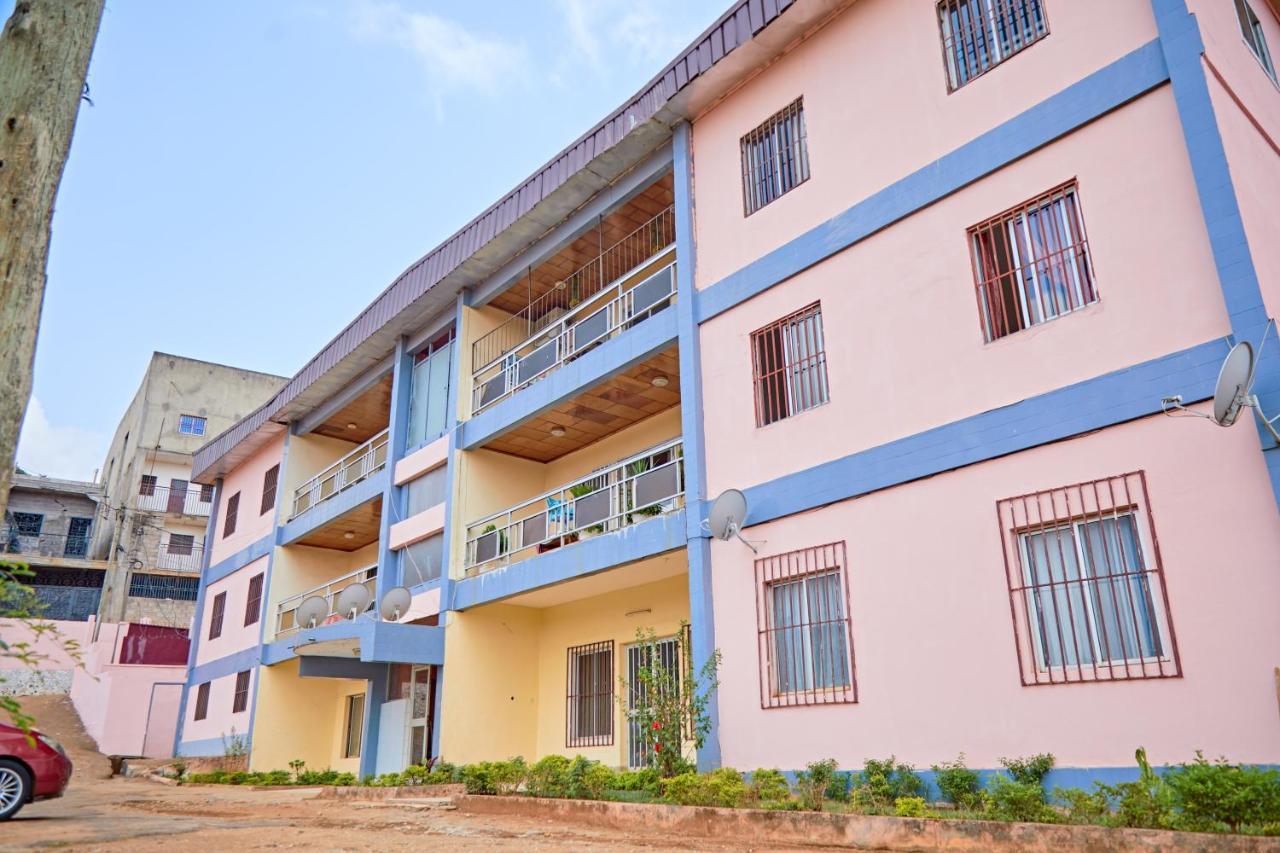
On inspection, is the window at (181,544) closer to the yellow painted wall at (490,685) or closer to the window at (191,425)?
the window at (191,425)

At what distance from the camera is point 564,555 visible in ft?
50.0

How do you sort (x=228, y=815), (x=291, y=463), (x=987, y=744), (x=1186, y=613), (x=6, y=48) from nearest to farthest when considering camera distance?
1. (x=6, y=48)
2. (x=1186, y=613)
3. (x=987, y=744)
4. (x=228, y=815)
5. (x=291, y=463)

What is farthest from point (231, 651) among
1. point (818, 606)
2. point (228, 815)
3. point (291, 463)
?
point (818, 606)

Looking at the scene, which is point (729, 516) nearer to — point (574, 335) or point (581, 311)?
point (574, 335)

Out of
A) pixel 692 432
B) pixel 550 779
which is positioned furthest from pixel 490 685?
pixel 692 432

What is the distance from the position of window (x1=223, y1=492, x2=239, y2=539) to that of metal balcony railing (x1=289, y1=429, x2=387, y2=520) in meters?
4.50

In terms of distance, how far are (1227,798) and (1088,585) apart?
2.41 m

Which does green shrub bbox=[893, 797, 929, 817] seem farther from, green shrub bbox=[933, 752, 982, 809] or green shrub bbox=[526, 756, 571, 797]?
green shrub bbox=[526, 756, 571, 797]

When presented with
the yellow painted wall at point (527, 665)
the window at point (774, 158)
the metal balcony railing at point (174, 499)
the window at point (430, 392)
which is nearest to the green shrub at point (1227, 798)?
the window at point (774, 158)

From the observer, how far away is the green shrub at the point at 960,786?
28.0 ft

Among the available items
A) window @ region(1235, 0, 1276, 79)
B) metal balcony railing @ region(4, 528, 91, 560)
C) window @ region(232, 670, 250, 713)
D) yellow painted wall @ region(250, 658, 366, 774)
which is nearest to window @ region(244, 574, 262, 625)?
window @ region(232, 670, 250, 713)

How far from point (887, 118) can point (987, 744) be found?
23.4 ft

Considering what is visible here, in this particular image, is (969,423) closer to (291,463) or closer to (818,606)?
(818,606)

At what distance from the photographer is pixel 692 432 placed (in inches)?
508
